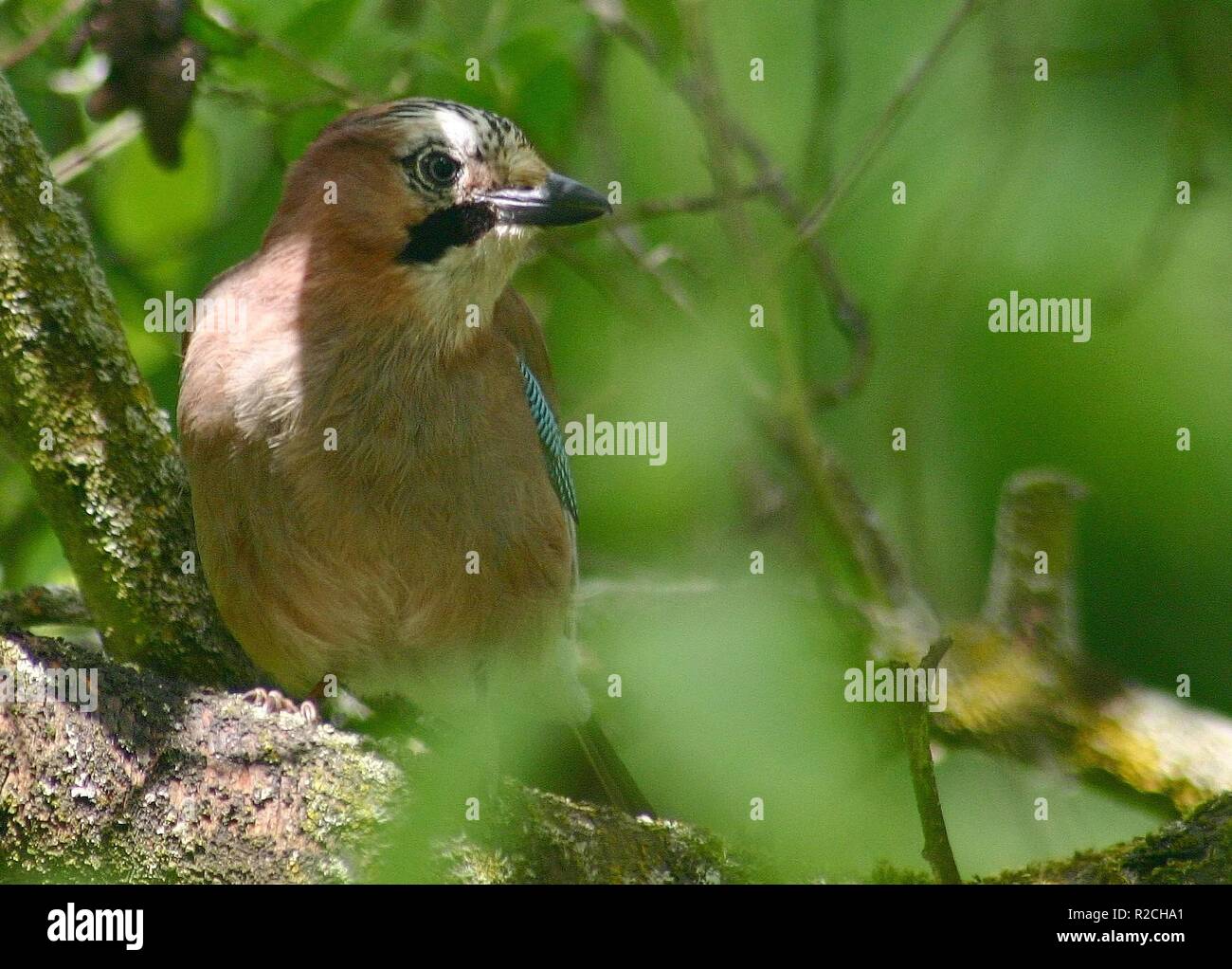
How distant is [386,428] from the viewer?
15.4ft

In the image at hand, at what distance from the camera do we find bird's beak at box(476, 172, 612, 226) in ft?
15.4

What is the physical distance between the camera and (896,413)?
6.15 metres

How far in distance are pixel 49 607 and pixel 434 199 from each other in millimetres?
1730

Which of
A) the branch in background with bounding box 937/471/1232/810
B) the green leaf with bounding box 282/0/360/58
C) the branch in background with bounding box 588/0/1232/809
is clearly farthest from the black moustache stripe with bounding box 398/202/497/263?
the branch in background with bounding box 937/471/1232/810

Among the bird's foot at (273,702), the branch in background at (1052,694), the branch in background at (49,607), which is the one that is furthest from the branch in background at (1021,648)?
the branch in background at (49,607)

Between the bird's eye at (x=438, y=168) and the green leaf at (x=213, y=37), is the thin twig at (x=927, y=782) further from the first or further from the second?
the green leaf at (x=213, y=37)

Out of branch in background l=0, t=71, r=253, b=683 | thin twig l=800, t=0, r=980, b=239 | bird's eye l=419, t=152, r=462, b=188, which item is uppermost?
thin twig l=800, t=0, r=980, b=239

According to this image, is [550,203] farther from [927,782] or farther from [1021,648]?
[1021,648]

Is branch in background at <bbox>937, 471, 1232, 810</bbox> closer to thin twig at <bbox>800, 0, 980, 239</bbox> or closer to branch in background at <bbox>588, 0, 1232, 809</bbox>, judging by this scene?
branch in background at <bbox>588, 0, 1232, 809</bbox>

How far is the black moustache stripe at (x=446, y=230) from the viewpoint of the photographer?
15.6 ft

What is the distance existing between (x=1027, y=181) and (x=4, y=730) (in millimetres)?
5365

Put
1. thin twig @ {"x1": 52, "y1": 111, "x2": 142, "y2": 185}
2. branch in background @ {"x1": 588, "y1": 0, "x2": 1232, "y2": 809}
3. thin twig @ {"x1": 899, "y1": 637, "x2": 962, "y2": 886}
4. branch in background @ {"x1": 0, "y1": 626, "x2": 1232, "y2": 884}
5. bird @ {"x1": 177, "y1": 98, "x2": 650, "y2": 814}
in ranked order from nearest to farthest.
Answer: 1. thin twig @ {"x1": 899, "y1": 637, "x2": 962, "y2": 886}
2. branch in background @ {"x1": 0, "y1": 626, "x2": 1232, "y2": 884}
3. bird @ {"x1": 177, "y1": 98, "x2": 650, "y2": 814}
4. branch in background @ {"x1": 588, "y1": 0, "x2": 1232, "y2": 809}
5. thin twig @ {"x1": 52, "y1": 111, "x2": 142, "y2": 185}
